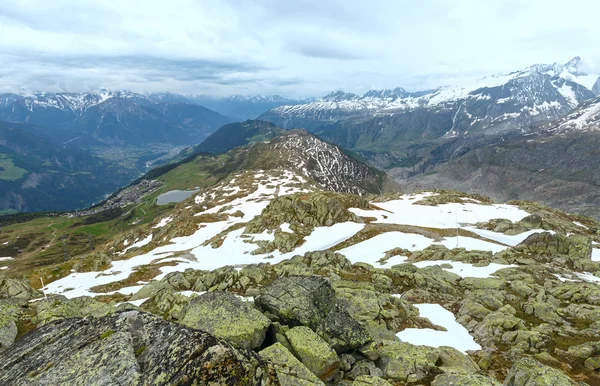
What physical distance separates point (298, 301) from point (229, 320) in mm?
4695

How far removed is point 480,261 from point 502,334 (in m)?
23.2

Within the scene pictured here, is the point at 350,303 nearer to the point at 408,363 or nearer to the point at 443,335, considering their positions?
the point at 443,335

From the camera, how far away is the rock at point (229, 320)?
1499 centimetres

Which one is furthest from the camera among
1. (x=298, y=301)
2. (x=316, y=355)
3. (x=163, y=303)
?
(x=163, y=303)

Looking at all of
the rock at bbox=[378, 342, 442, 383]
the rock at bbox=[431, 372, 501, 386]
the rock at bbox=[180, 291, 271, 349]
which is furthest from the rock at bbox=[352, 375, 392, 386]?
the rock at bbox=[180, 291, 271, 349]

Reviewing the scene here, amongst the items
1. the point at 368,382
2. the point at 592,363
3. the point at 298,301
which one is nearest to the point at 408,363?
the point at 368,382

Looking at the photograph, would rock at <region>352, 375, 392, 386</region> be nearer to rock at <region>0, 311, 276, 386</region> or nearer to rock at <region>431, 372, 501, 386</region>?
rock at <region>431, 372, 501, 386</region>

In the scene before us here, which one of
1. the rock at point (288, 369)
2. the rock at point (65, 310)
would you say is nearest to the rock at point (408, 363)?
the rock at point (288, 369)

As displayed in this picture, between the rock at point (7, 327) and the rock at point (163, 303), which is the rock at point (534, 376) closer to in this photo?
the rock at point (163, 303)

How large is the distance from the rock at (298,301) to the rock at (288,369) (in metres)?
3.90

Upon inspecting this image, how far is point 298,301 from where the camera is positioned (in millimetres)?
18703

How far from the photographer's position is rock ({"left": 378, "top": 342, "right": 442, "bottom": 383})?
15734mm

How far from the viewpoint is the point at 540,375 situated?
13.9 metres

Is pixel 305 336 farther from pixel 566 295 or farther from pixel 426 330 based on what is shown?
pixel 566 295
